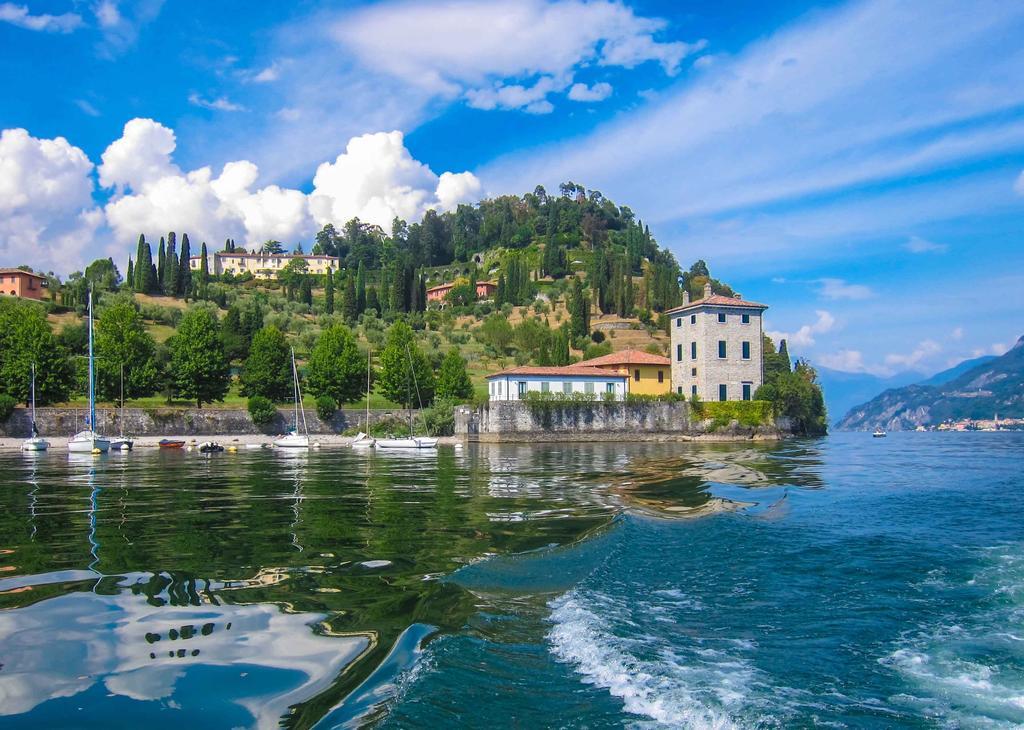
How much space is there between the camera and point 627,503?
17.5 meters

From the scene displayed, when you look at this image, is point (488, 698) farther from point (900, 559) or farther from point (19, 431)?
point (19, 431)

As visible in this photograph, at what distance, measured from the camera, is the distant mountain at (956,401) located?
439 feet

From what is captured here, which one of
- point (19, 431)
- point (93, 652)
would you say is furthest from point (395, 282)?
point (93, 652)

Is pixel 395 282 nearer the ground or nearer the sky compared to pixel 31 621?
nearer the sky

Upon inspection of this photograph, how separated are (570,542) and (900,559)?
494cm

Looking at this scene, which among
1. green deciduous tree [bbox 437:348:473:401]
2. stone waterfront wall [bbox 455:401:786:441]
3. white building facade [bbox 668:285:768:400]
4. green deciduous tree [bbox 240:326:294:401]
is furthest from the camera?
green deciduous tree [bbox 437:348:473:401]

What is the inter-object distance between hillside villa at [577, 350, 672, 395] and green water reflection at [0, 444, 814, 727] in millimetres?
35999

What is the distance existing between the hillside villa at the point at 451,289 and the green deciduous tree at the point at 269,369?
218ft

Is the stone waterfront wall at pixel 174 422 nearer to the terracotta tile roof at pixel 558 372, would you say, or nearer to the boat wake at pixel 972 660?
the terracotta tile roof at pixel 558 372

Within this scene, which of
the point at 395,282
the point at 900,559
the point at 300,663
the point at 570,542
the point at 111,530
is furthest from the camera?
the point at 395,282

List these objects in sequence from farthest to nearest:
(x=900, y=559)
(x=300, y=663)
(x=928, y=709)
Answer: (x=900, y=559) < (x=300, y=663) < (x=928, y=709)

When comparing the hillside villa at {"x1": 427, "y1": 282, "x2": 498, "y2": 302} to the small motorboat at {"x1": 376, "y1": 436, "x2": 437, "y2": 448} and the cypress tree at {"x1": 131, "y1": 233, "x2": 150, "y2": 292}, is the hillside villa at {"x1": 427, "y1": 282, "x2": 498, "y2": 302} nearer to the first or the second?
the cypress tree at {"x1": 131, "y1": 233, "x2": 150, "y2": 292}

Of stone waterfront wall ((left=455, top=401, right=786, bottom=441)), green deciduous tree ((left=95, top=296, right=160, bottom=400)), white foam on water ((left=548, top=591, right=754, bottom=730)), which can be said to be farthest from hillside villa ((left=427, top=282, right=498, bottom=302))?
white foam on water ((left=548, top=591, right=754, bottom=730))

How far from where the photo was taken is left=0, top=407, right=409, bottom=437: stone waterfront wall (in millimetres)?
50688
